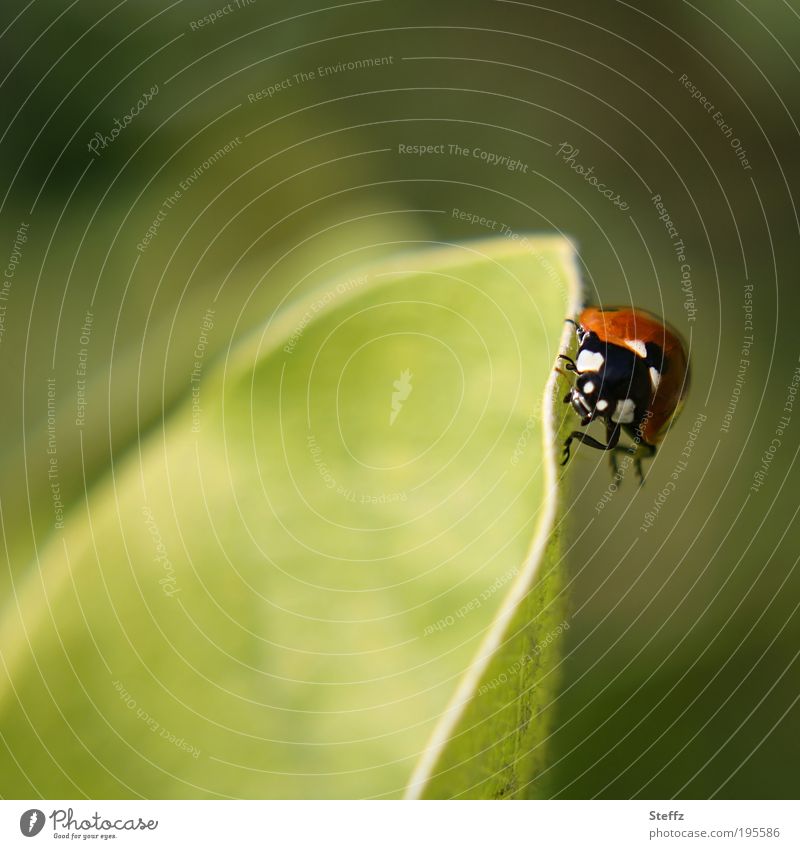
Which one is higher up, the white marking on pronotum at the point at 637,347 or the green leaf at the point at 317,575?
the white marking on pronotum at the point at 637,347

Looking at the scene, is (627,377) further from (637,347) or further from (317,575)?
(317,575)

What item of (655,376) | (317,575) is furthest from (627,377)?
(317,575)

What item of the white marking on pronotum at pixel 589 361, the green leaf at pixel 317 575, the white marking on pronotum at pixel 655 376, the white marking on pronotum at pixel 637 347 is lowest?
the green leaf at pixel 317 575

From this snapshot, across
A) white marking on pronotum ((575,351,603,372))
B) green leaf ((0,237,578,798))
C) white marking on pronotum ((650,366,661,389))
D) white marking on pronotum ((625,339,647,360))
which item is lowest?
green leaf ((0,237,578,798))

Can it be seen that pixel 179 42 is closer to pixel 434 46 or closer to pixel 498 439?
pixel 434 46

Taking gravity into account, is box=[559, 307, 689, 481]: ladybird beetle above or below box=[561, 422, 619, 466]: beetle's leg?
above

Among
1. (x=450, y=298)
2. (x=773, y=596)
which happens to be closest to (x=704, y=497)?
(x=773, y=596)
